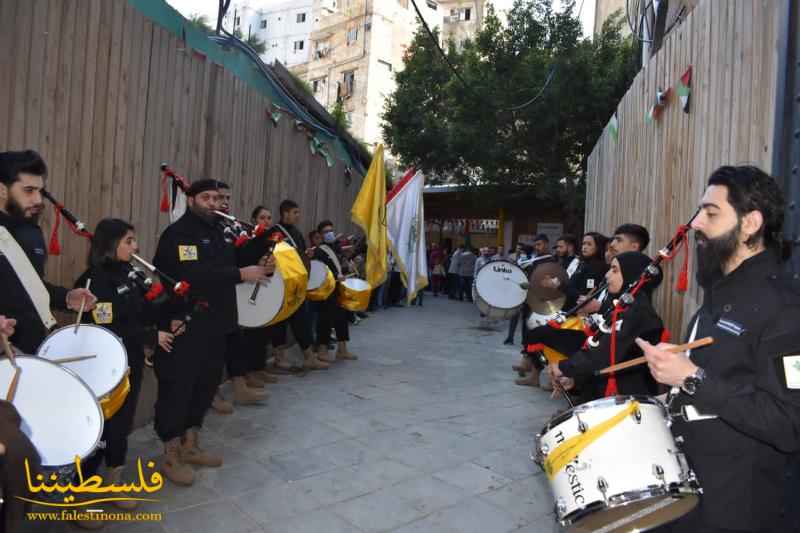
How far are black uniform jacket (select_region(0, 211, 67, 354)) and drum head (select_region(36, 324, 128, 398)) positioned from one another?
0.07m

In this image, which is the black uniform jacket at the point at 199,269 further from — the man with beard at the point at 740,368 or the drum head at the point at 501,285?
the drum head at the point at 501,285

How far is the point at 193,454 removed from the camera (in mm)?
3914

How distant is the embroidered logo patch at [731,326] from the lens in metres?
1.80

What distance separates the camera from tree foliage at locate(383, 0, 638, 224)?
1565 cm

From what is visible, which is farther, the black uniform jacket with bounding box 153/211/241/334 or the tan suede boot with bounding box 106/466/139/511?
the black uniform jacket with bounding box 153/211/241/334

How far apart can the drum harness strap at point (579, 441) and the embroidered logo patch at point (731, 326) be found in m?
0.40

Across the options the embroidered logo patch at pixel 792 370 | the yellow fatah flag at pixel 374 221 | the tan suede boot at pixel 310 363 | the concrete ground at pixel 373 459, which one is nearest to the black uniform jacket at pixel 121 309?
the concrete ground at pixel 373 459

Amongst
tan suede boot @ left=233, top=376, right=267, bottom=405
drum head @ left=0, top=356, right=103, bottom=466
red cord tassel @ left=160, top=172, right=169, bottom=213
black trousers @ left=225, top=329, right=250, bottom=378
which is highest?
red cord tassel @ left=160, top=172, right=169, bottom=213

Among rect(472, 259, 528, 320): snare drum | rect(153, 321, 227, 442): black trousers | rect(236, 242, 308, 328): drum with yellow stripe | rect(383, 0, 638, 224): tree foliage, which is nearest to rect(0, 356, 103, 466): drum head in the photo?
rect(153, 321, 227, 442): black trousers

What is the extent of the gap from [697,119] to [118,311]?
3.85m

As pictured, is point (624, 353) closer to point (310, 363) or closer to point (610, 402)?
point (610, 402)

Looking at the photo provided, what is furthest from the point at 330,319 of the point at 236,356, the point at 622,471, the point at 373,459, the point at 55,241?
the point at 622,471

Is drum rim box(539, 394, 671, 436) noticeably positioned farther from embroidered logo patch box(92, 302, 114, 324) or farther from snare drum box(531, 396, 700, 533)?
embroidered logo patch box(92, 302, 114, 324)

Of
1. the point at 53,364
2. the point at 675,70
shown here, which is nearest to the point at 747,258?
the point at 53,364
